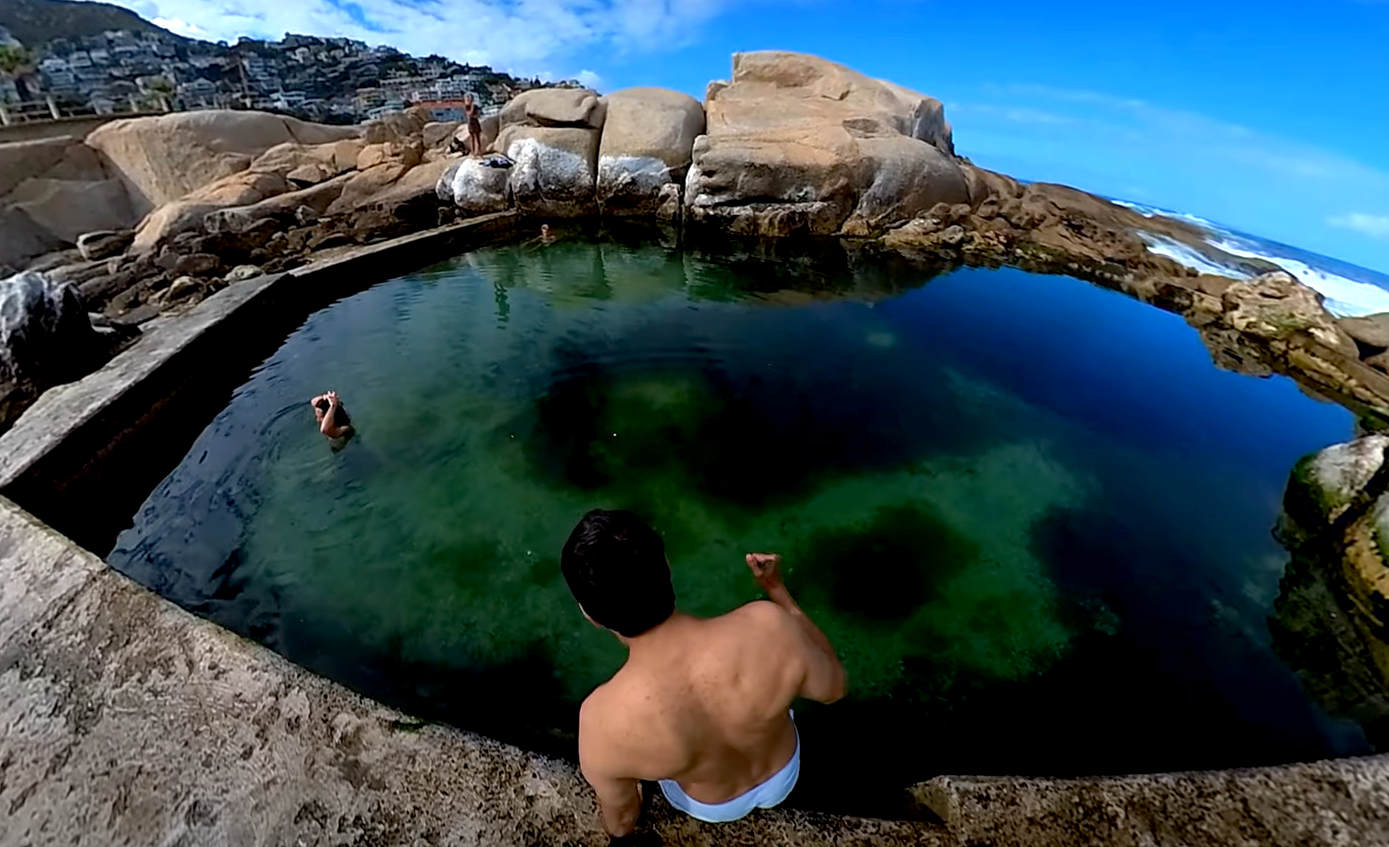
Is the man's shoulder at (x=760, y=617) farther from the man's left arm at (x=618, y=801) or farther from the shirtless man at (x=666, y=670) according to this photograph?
the man's left arm at (x=618, y=801)

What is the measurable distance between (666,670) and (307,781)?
5.95 feet

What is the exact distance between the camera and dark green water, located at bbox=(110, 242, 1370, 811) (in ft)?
12.9

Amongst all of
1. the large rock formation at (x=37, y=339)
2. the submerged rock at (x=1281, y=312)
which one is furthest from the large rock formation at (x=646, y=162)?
the submerged rock at (x=1281, y=312)

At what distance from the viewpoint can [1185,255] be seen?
1464 centimetres

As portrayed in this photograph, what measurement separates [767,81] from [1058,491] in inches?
608

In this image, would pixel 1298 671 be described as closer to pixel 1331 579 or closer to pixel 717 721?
pixel 1331 579

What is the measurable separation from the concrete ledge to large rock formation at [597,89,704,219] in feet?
24.8

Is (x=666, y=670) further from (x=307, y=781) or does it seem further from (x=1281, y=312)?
(x=1281, y=312)

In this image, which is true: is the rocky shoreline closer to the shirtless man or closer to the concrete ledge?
the concrete ledge

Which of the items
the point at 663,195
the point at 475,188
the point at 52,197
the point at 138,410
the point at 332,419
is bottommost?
the point at 52,197

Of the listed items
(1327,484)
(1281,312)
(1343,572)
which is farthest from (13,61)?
(1281,312)

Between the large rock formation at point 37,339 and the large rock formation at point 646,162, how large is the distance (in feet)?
35.2

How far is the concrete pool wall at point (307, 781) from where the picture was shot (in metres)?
2.37

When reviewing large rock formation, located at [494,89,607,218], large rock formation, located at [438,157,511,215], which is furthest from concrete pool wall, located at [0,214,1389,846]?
large rock formation, located at [494,89,607,218]
